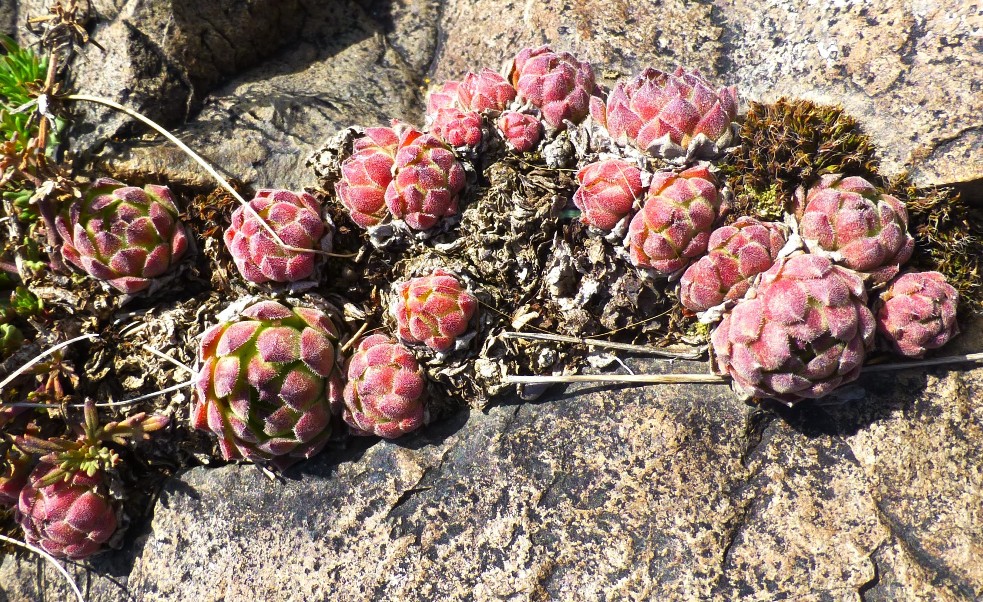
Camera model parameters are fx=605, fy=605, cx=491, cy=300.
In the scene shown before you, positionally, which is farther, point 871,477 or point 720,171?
point 720,171

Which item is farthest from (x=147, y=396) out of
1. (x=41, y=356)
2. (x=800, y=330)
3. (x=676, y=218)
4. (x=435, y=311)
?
(x=800, y=330)

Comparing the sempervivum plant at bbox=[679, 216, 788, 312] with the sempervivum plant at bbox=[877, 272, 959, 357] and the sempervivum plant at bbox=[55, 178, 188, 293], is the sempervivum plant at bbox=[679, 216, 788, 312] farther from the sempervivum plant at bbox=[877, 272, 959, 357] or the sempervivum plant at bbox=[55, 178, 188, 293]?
the sempervivum plant at bbox=[55, 178, 188, 293]

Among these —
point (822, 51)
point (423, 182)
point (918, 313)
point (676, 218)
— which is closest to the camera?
point (918, 313)

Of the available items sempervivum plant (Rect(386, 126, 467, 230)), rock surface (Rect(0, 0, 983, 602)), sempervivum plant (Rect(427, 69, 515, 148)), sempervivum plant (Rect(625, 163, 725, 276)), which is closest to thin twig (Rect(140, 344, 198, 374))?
rock surface (Rect(0, 0, 983, 602))

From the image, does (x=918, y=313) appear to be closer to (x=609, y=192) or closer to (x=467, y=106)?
(x=609, y=192)

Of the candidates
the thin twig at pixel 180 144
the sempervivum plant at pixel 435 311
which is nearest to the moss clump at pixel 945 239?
the sempervivum plant at pixel 435 311

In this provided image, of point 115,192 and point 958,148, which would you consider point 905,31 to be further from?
point 115,192

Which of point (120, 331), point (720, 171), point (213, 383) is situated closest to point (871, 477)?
point (720, 171)
